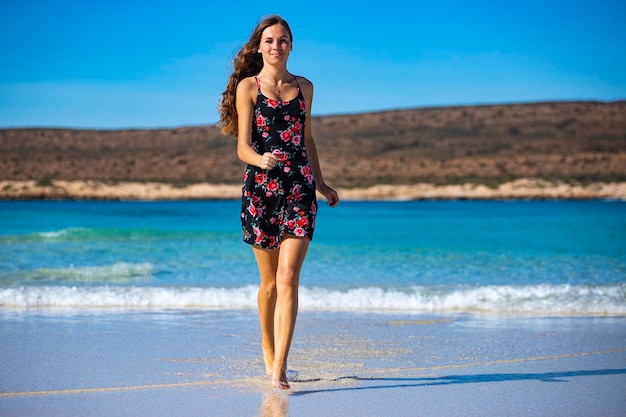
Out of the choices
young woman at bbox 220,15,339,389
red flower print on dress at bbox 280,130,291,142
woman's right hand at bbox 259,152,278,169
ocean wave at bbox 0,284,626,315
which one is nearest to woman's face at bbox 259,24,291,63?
young woman at bbox 220,15,339,389

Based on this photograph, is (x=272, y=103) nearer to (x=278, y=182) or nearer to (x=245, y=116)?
(x=245, y=116)

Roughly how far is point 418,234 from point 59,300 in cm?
1618

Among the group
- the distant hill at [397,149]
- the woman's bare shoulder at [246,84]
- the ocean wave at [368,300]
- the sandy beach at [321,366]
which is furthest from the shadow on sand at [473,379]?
the distant hill at [397,149]

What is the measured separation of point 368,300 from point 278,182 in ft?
13.8

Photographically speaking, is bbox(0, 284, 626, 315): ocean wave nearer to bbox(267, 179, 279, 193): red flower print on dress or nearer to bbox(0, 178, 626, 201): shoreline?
bbox(267, 179, 279, 193): red flower print on dress

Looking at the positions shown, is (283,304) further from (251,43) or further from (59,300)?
(59,300)

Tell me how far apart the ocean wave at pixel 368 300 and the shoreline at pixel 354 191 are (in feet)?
169

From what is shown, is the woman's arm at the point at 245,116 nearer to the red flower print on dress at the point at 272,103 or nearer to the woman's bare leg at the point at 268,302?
the red flower print on dress at the point at 272,103

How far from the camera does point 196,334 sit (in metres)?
6.18

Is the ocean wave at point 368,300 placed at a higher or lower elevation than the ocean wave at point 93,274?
lower

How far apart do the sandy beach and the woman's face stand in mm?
1671

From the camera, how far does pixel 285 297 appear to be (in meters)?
4.30

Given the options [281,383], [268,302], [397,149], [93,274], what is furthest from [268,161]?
[397,149]

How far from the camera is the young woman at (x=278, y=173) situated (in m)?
4.25
